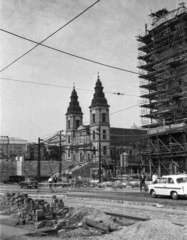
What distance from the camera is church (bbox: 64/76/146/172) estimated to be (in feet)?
311

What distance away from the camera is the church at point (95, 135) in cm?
9494

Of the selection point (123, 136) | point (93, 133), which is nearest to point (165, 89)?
point (93, 133)

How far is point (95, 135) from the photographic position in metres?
96.6

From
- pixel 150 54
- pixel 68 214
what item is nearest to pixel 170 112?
pixel 150 54

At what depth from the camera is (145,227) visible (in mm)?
8203

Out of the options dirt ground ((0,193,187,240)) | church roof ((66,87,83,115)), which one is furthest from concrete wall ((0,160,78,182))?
dirt ground ((0,193,187,240))

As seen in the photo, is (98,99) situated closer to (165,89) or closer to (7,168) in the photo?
(7,168)

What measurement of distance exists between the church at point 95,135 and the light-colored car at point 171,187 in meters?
67.2

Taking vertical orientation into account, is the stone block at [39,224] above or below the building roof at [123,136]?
below

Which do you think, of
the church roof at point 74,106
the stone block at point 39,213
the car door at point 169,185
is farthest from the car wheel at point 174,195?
the church roof at point 74,106

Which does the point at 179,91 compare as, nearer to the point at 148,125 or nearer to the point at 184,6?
the point at 148,125

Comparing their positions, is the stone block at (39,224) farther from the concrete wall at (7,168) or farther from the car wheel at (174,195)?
the concrete wall at (7,168)

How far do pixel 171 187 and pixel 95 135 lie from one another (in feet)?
253

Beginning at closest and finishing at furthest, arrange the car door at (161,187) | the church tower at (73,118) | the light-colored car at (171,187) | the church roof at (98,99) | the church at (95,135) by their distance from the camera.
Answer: the light-colored car at (171,187), the car door at (161,187), the church at (95,135), the church roof at (98,99), the church tower at (73,118)
